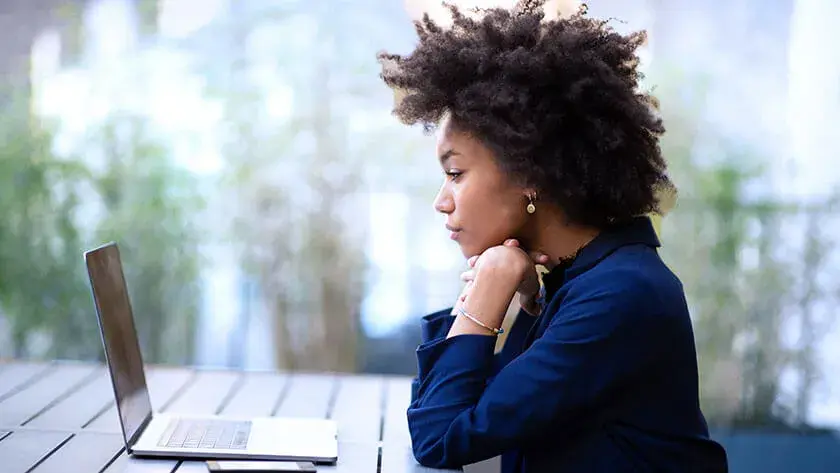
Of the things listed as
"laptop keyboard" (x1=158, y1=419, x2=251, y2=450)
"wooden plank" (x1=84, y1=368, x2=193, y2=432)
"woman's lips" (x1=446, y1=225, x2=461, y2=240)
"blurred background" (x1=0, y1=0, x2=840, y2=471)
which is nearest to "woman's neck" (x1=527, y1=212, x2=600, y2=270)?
"woman's lips" (x1=446, y1=225, x2=461, y2=240)

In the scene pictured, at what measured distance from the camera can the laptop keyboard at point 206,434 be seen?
1479 millimetres

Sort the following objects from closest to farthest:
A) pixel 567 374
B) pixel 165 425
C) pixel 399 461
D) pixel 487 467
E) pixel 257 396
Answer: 1. pixel 567 374
2. pixel 399 461
3. pixel 165 425
4. pixel 257 396
5. pixel 487 467

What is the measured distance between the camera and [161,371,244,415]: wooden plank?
188 centimetres

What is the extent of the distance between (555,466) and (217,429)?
60 cm

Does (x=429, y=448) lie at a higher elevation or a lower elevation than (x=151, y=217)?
lower

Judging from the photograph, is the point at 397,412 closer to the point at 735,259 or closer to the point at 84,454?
the point at 84,454

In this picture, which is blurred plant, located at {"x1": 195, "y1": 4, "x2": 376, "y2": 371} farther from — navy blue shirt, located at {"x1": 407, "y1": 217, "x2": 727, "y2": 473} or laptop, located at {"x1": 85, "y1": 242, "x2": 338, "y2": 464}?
navy blue shirt, located at {"x1": 407, "y1": 217, "x2": 727, "y2": 473}

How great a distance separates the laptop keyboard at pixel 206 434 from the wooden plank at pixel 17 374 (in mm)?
489

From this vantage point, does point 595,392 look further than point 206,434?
No

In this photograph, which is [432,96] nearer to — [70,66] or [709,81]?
[709,81]

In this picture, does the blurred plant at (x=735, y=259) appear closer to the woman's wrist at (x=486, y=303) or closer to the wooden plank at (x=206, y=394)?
the wooden plank at (x=206, y=394)

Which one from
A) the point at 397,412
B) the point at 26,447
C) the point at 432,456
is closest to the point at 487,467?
the point at 397,412

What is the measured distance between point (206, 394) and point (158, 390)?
11 centimetres

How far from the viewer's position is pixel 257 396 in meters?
2.02
